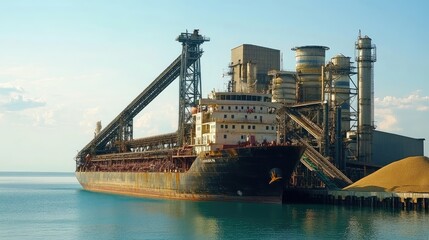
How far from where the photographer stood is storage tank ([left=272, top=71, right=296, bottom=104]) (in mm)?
91000

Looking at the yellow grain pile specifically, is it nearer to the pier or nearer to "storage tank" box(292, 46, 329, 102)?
the pier

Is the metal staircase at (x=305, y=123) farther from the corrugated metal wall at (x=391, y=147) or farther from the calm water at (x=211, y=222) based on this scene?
the calm water at (x=211, y=222)

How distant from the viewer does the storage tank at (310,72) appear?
93812 millimetres

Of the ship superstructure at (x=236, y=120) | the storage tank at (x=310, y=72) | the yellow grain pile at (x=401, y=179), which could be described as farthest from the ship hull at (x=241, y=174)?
the storage tank at (x=310, y=72)

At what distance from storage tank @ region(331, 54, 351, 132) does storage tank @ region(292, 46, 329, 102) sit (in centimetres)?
312

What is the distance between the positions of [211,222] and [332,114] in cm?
3499

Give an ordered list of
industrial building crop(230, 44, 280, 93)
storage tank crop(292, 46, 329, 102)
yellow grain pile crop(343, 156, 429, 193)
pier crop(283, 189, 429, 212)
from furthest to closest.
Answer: industrial building crop(230, 44, 280, 93) < storage tank crop(292, 46, 329, 102) < yellow grain pile crop(343, 156, 429, 193) < pier crop(283, 189, 429, 212)

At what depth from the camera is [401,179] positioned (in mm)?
63750

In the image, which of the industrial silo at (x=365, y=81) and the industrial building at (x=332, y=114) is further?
the industrial silo at (x=365, y=81)

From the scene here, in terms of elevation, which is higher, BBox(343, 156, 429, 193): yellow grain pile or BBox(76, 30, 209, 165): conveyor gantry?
BBox(76, 30, 209, 165): conveyor gantry

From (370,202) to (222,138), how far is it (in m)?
16.4

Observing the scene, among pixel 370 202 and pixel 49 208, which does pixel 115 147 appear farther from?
pixel 370 202

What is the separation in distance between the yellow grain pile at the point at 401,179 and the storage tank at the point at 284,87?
25334 mm

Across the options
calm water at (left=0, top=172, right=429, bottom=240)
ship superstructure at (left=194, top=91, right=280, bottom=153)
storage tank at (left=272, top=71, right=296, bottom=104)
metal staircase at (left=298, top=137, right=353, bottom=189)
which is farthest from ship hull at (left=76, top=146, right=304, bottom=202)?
storage tank at (left=272, top=71, right=296, bottom=104)
